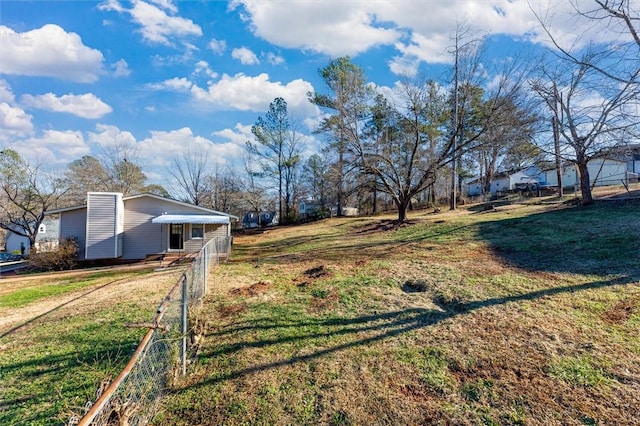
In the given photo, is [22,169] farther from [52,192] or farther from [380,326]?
[380,326]

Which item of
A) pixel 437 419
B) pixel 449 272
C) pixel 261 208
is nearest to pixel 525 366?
pixel 437 419

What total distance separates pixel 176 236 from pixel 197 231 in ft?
3.51

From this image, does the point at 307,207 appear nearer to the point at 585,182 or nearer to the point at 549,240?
the point at 585,182

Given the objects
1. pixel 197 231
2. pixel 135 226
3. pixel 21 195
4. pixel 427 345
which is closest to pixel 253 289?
pixel 427 345

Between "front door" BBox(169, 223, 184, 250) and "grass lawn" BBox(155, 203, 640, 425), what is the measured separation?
9909 mm

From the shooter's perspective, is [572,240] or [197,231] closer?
[572,240]

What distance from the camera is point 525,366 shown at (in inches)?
132

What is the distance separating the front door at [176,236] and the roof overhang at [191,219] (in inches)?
26.3

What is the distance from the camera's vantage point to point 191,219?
15266 millimetres

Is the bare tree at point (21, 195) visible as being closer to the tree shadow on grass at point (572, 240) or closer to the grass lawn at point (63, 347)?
the grass lawn at point (63, 347)

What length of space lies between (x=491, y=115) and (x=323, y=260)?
9.21 metres

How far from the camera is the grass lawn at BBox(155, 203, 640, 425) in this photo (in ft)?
9.30

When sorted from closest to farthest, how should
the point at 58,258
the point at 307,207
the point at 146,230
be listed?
1. the point at 58,258
2. the point at 146,230
3. the point at 307,207

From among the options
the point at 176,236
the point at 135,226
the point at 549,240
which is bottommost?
the point at 549,240
